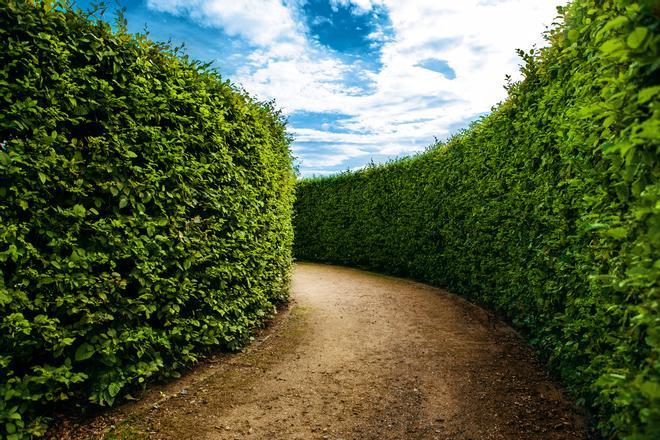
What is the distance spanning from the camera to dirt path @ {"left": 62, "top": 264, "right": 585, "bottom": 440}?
12.1ft

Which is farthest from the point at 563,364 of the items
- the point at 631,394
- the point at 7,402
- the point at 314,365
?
the point at 7,402

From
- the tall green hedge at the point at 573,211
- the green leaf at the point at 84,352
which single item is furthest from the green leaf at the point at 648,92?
the green leaf at the point at 84,352

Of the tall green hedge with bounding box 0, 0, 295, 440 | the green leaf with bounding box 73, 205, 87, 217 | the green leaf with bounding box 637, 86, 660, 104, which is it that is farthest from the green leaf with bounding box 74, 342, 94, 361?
the green leaf with bounding box 637, 86, 660, 104

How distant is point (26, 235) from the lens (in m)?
3.31

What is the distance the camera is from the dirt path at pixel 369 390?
3.68 meters

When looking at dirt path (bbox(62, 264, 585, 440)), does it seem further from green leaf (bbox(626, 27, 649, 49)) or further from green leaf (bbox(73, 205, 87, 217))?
green leaf (bbox(626, 27, 649, 49))

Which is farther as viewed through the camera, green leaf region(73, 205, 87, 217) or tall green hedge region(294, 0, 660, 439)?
green leaf region(73, 205, 87, 217)

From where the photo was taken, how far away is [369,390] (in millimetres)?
4461

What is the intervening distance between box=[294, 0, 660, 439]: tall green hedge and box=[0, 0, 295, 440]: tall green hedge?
13.7ft

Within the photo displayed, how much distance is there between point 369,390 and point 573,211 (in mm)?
3131

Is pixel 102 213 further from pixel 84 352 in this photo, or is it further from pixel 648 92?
pixel 648 92

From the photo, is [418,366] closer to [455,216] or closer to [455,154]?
[455,216]

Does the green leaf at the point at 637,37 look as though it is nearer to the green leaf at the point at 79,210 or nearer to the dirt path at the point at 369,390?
the dirt path at the point at 369,390

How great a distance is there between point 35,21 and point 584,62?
5111mm
